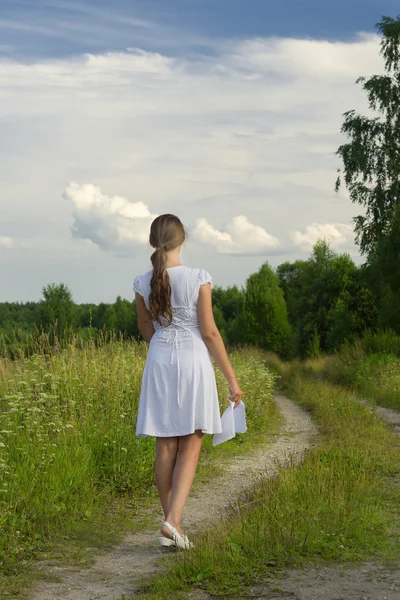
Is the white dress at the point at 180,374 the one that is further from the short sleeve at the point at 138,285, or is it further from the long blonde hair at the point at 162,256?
the short sleeve at the point at 138,285

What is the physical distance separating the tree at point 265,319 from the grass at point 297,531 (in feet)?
161

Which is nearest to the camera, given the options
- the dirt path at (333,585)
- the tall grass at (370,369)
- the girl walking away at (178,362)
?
the dirt path at (333,585)

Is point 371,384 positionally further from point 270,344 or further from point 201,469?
point 270,344

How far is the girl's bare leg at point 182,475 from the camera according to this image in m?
5.28

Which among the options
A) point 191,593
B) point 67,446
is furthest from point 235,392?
point 67,446

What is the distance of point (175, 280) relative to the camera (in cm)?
533

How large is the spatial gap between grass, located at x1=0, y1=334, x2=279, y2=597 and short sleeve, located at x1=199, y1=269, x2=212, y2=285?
2.18m

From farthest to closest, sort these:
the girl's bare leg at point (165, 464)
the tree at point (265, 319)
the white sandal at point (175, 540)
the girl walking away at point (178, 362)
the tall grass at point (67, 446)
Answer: the tree at point (265, 319) → the tall grass at point (67, 446) → the girl's bare leg at point (165, 464) → the girl walking away at point (178, 362) → the white sandal at point (175, 540)

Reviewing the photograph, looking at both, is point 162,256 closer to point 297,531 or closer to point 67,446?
point 297,531

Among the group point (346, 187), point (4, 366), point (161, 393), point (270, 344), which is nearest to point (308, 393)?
point (4, 366)

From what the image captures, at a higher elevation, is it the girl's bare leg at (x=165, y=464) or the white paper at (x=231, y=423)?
the white paper at (x=231, y=423)

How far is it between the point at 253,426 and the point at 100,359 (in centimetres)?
353

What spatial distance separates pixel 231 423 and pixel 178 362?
2.31 ft

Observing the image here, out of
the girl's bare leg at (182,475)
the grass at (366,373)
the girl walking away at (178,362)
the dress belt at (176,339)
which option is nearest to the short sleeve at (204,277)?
the girl walking away at (178,362)
